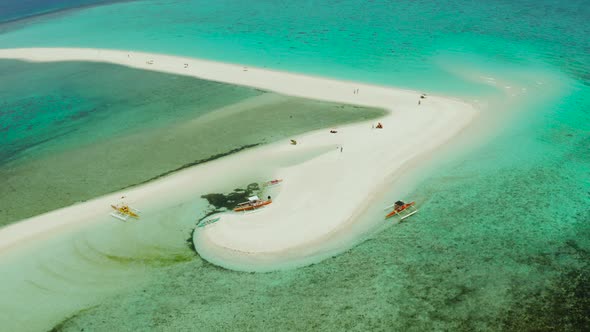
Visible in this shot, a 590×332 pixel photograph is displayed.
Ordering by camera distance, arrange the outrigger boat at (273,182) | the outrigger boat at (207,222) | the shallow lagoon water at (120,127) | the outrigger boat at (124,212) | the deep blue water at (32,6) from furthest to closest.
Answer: the deep blue water at (32,6) < the shallow lagoon water at (120,127) < the outrigger boat at (273,182) < the outrigger boat at (124,212) < the outrigger boat at (207,222)

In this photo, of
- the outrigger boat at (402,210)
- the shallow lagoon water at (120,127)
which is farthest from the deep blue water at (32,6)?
the outrigger boat at (402,210)

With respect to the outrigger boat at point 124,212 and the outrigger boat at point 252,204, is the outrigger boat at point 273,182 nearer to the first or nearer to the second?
the outrigger boat at point 252,204

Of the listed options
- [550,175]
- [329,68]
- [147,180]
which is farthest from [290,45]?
[550,175]

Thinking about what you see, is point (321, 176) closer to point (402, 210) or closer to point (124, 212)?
point (402, 210)

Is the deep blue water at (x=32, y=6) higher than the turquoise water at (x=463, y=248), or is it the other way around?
the deep blue water at (x=32, y=6)

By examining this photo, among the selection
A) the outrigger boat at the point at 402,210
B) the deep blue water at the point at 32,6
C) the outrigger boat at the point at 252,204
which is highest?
the deep blue water at the point at 32,6

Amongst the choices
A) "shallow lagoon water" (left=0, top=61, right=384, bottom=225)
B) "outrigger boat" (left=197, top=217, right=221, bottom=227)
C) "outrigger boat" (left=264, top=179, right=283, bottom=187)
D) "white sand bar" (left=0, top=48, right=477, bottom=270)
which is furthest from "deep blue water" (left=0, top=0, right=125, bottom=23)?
"outrigger boat" (left=197, top=217, right=221, bottom=227)
